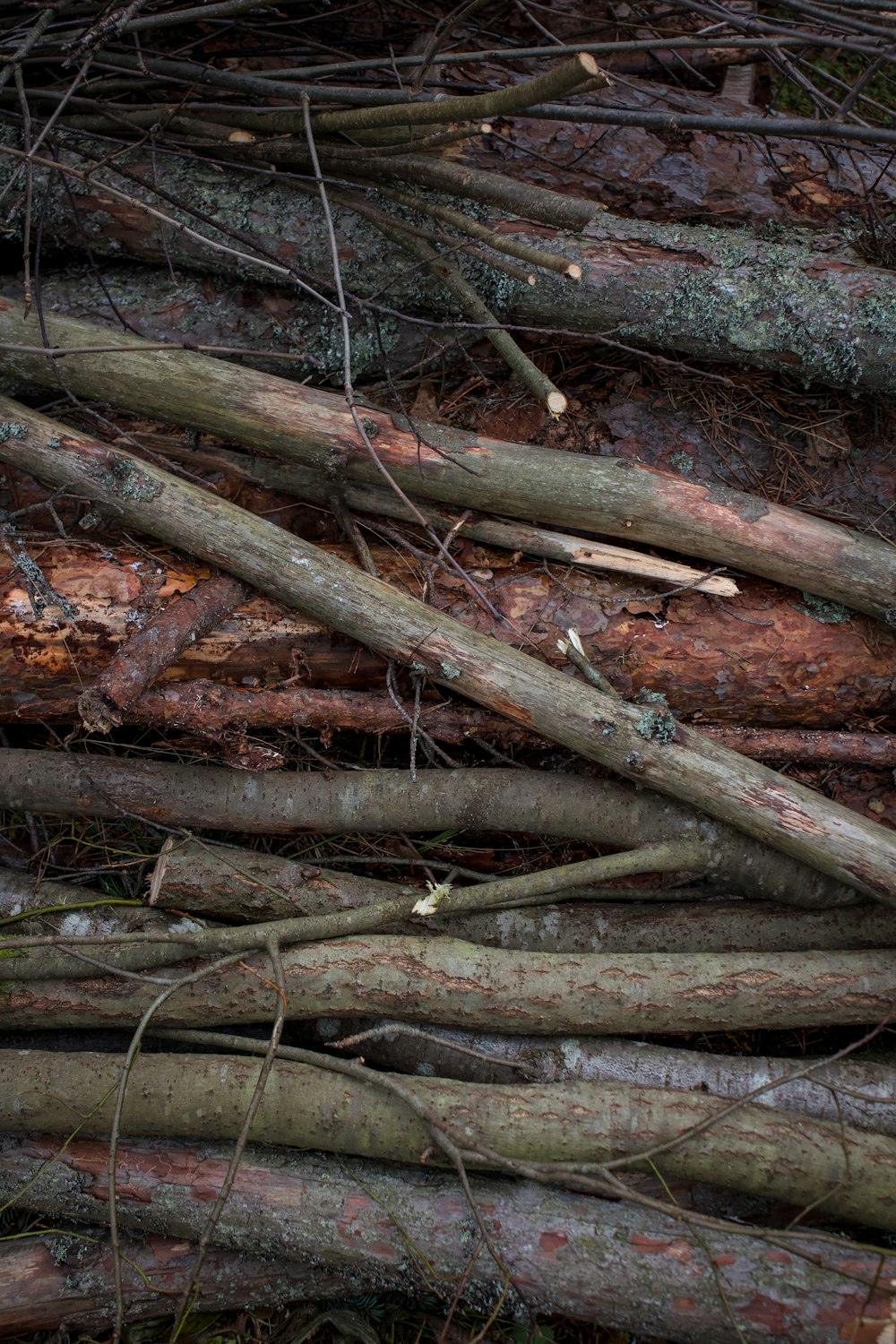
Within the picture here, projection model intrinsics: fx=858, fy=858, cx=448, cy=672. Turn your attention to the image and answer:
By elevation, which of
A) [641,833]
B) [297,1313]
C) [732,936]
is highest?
[641,833]

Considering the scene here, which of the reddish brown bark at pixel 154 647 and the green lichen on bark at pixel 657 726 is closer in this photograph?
the reddish brown bark at pixel 154 647

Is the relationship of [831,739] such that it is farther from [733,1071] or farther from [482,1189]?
[482,1189]

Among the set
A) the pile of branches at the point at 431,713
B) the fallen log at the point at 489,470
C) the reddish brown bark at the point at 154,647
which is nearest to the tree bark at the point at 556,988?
the pile of branches at the point at 431,713

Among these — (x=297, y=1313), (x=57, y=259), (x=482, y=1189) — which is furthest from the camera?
(x=57, y=259)

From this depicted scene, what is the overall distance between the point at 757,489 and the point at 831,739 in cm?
86

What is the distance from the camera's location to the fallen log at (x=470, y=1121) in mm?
2127

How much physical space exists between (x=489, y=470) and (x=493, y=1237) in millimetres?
2047

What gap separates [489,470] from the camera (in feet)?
8.30

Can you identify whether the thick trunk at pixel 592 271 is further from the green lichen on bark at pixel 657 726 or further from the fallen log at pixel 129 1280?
the fallen log at pixel 129 1280

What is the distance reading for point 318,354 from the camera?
2.85 meters

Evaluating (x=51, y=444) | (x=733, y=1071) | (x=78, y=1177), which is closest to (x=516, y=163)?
(x=51, y=444)

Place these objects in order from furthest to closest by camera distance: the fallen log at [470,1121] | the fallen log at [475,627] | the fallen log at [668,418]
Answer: the fallen log at [668,418] → the fallen log at [475,627] → the fallen log at [470,1121]

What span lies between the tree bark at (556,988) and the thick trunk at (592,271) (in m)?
1.80

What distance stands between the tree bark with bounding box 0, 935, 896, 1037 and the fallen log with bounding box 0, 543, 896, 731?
61 centimetres
